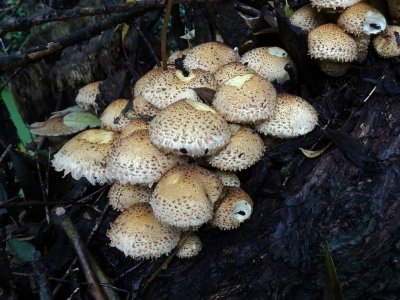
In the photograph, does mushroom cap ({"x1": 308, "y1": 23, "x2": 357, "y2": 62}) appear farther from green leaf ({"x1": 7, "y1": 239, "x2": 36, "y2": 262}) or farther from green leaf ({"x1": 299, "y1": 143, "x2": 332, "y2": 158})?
green leaf ({"x1": 7, "y1": 239, "x2": 36, "y2": 262})

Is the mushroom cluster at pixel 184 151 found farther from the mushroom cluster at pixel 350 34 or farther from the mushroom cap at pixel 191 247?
the mushroom cluster at pixel 350 34

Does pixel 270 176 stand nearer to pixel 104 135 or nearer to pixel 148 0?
pixel 104 135

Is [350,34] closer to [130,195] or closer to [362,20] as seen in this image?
[362,20]

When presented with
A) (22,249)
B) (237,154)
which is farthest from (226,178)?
(22,249)

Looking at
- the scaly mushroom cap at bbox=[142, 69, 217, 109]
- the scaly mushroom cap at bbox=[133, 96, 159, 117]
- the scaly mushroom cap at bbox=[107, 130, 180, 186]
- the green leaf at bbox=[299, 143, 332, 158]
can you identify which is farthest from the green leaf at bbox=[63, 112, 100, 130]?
the green leaf at bbox=[299, 143, 332, 158]

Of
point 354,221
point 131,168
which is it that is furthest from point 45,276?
point 354,221
